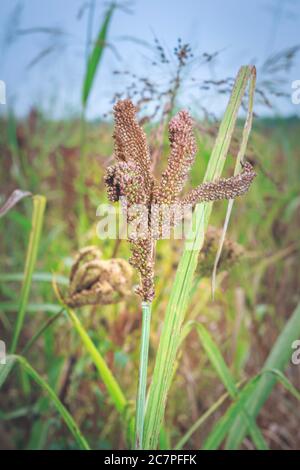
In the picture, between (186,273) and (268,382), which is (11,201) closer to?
(186,273)

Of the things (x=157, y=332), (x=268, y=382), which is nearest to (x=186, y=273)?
(x=268, y=382)

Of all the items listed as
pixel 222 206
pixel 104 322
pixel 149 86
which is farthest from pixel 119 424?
pixel 222 206

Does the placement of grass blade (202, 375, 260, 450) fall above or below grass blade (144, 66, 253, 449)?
below

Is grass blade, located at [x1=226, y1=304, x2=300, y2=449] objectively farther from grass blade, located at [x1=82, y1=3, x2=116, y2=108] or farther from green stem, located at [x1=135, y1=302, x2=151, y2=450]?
grass blade, located at [x1=82, y1=3, x2=116, y2=108]

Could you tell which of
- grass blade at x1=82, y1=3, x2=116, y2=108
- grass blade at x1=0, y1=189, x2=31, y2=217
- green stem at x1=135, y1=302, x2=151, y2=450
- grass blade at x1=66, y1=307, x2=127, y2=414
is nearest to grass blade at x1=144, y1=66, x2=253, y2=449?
green stem at x1=135, y1=302, x2=151, y2=450

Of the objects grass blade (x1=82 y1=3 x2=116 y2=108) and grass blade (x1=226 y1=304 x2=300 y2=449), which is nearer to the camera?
grass blade (x1=226 y1=304 x2=300 y2=449)

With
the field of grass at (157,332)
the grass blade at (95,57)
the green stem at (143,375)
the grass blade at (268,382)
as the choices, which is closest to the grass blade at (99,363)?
the field of grass at (157,332)

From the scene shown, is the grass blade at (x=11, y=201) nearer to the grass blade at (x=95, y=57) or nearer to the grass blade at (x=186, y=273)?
the grass blade at (x=186, y=273)
